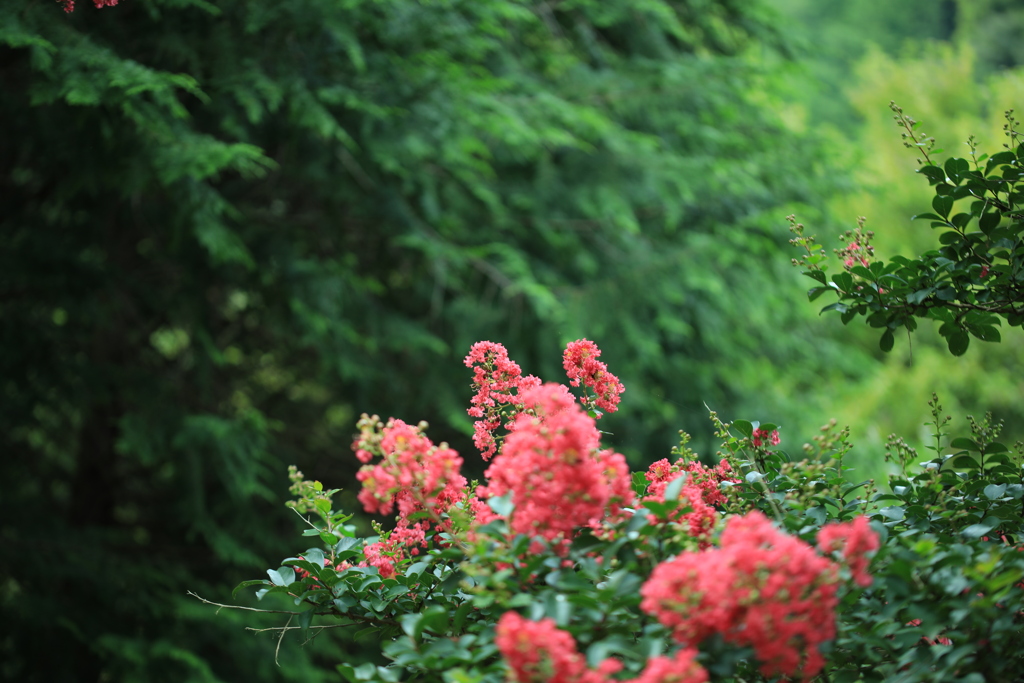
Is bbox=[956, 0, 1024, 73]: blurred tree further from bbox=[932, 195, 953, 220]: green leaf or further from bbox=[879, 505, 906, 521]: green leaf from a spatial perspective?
bbox=[879, 505, 906, 521]: green leaf

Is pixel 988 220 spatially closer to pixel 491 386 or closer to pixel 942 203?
pixel 942 203

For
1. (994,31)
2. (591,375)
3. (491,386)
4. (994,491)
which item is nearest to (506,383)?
(491,386)

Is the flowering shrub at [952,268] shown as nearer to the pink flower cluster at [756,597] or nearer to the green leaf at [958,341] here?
the green leaf at [958,341]

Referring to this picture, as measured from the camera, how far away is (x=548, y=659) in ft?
2.84

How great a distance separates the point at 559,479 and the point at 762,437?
625 millimetres

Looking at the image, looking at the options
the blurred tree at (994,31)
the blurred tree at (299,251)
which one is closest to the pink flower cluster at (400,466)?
the blurred tree at (299,251)

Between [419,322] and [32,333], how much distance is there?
1924mm

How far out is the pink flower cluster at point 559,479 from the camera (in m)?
1.03

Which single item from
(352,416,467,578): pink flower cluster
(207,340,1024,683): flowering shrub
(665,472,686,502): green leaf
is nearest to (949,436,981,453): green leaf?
(207,340,1024,683): flowering shrub

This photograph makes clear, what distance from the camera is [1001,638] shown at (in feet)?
3.30

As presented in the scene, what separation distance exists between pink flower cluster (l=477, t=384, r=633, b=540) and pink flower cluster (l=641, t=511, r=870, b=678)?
16 centimetres

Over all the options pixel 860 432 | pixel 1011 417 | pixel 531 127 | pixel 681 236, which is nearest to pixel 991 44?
pixel 1011 417

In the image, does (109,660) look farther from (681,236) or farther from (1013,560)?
(681,236)

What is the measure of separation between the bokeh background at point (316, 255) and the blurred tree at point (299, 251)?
0.06 feet
